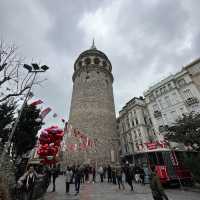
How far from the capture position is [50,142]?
70.8 feet

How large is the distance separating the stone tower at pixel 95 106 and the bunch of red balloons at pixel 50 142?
117 inches

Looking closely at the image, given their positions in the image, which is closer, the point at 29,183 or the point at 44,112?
the point at 29,183

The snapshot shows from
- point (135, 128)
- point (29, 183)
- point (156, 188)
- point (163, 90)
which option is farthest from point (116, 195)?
point (135, 128)

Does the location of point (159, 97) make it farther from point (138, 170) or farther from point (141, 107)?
point (138, 170)

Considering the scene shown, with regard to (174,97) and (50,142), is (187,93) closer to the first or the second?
(174,97)

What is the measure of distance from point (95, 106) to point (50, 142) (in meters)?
9.05

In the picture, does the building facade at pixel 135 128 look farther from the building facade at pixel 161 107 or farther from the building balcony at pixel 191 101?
the building balcony at pixel 191 101

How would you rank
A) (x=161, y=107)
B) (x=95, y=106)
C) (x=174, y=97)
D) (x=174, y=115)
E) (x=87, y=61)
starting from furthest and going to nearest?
(x=87, y=61) < (x=95, y=106) < (x=161, y=107) < (x=174, y=97) < (x=174, y=115)

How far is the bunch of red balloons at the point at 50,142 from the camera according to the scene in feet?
66.6

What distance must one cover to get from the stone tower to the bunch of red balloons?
2979mm

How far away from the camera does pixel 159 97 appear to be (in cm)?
2430

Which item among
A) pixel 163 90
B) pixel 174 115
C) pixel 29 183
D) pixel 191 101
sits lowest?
pixel 29 183

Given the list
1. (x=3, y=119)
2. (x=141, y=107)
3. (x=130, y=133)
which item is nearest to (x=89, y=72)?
(x=141, y=107)

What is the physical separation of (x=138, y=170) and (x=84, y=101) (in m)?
16.1
